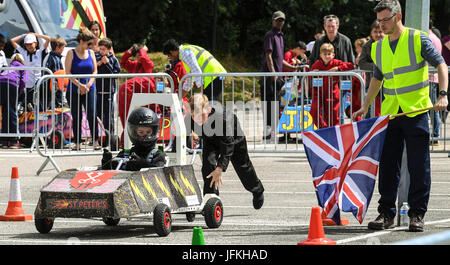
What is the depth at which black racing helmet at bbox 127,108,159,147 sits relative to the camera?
916cm

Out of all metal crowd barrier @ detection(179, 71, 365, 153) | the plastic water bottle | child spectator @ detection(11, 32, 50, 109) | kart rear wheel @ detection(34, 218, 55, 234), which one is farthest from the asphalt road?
child spectator @ detection(11, 32, 50, 109)

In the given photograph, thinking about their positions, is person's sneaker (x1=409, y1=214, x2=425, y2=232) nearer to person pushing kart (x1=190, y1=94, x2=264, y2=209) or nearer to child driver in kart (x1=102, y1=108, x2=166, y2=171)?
person pushing kart (x1=190, y1=94, x2=264, y2=209)

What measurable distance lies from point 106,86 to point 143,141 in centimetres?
665

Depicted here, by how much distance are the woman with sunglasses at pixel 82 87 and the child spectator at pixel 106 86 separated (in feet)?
0.61

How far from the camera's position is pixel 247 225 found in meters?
9.36

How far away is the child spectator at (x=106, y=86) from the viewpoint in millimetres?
14703

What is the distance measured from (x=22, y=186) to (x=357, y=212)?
5.31m

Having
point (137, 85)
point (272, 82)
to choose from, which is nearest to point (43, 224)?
point (137, 85)

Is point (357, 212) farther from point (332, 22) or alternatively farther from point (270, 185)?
point (332, 22)

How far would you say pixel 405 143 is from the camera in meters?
8.96

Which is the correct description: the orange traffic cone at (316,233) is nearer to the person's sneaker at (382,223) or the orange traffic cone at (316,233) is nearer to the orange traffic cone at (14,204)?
the person's sneaker at (382,223)

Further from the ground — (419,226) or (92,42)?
(92,42)

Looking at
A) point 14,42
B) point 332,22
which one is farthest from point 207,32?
point 332,22

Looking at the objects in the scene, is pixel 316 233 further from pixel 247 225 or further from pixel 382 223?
pixel 247 225
